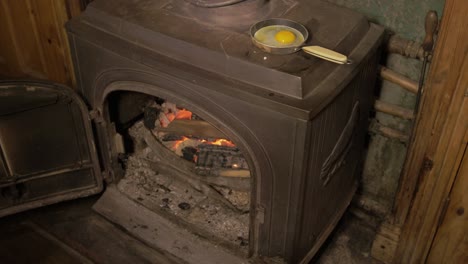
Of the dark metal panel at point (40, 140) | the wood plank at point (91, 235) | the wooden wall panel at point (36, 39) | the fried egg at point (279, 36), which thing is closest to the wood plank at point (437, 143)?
the fried egg at point (279, 36)

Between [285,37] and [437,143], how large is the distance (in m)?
0.54

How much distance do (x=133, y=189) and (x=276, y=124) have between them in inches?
32.1

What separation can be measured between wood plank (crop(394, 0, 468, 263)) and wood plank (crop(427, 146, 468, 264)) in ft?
0.07

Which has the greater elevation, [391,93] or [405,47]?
[405,47]

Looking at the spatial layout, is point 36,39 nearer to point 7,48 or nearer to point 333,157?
point 7,48

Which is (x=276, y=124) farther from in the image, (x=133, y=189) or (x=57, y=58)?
(x=57, y=58)

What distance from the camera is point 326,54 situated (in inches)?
53.5

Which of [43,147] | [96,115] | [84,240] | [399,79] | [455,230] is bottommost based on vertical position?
[84,240]

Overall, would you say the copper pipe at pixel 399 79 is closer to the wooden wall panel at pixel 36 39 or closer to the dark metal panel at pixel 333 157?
the dark metal panel at pixel 333 157

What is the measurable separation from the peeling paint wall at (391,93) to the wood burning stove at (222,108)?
3.8 inches

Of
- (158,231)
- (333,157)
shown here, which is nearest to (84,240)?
(158,231)

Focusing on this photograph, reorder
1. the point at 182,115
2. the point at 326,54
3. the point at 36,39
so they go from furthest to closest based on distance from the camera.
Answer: the point at 36,39 < the point at 182,115 < the point at 326,54

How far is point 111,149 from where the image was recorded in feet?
6.09

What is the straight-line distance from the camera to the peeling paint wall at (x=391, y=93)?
159cm
